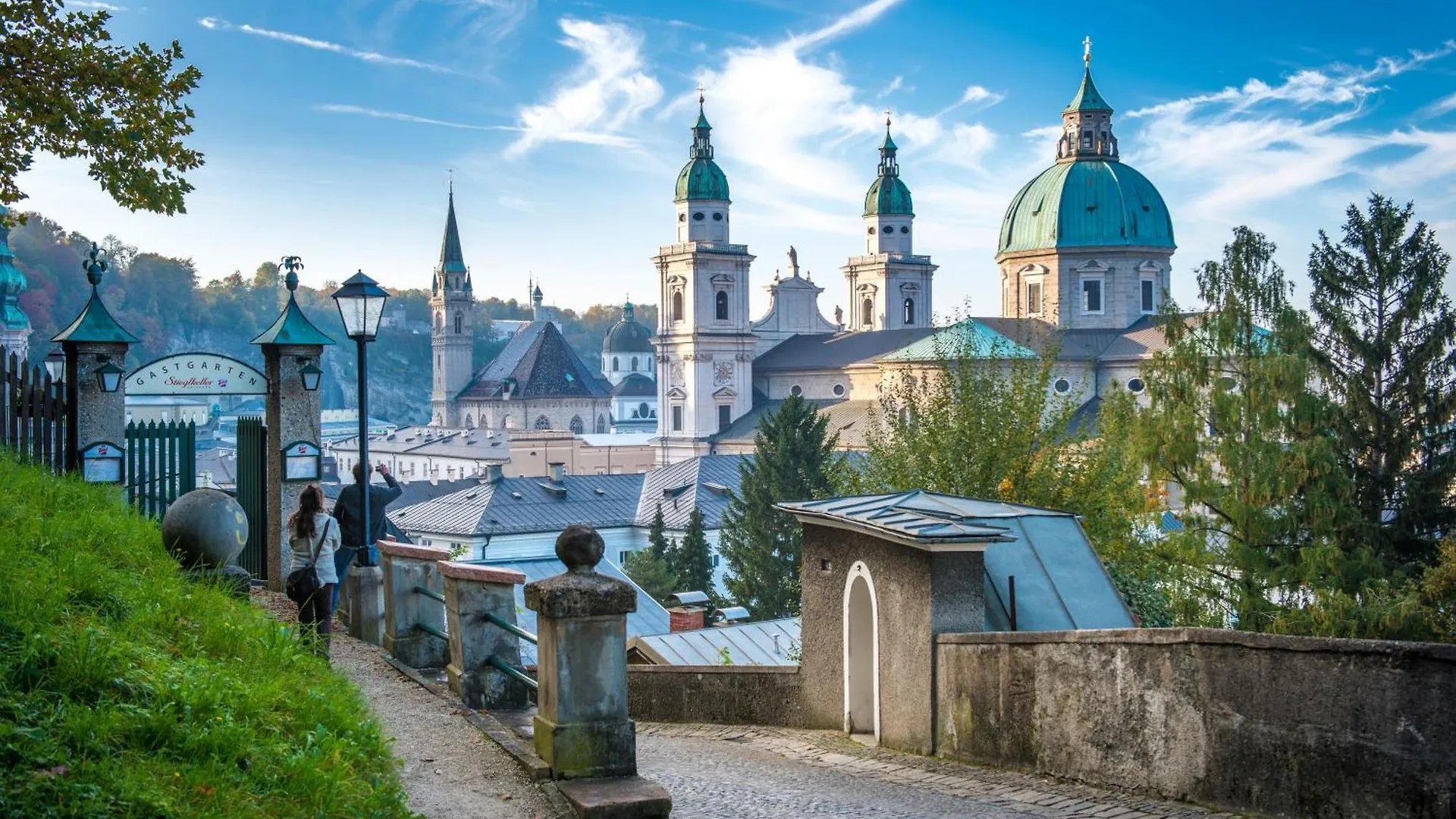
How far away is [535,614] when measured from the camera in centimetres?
1897

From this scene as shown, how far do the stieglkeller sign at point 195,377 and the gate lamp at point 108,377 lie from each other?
0.57 ft

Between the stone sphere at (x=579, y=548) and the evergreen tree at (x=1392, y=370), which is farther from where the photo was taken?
the evergreen tree at (x=1392, y=370)

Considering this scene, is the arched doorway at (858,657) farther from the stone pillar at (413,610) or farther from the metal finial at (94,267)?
the metal finial at (94,267)

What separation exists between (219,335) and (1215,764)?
14320 cm

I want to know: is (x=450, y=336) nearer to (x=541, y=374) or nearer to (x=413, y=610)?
(x=541, y=374)

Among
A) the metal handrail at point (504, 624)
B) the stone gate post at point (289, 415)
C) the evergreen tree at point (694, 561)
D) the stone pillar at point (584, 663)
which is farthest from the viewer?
the evergreen tree at point (694, 561)

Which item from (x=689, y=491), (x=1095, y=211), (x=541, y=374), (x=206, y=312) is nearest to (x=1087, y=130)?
(x=1095, y=211)

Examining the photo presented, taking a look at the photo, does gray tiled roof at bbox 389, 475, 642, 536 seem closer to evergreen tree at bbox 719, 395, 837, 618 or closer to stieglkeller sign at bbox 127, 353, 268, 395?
evergreen tree at bbox 719, 395, 837, 618

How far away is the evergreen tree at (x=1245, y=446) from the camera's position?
27.8m

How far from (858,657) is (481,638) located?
8.89 ft

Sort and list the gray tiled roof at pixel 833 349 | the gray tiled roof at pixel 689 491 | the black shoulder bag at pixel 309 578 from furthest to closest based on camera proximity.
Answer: the gray tiled roof at pixel 833 349, the gray tiled roof at pixel 689 491, the black shoulder bag at pixel 309 578

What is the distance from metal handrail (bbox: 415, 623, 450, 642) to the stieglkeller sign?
3.25m

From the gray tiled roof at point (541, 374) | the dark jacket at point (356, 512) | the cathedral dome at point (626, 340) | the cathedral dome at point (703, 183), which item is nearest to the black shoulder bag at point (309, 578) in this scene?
the dark jacket at point (356, 512)

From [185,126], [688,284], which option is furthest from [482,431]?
[185,126]
